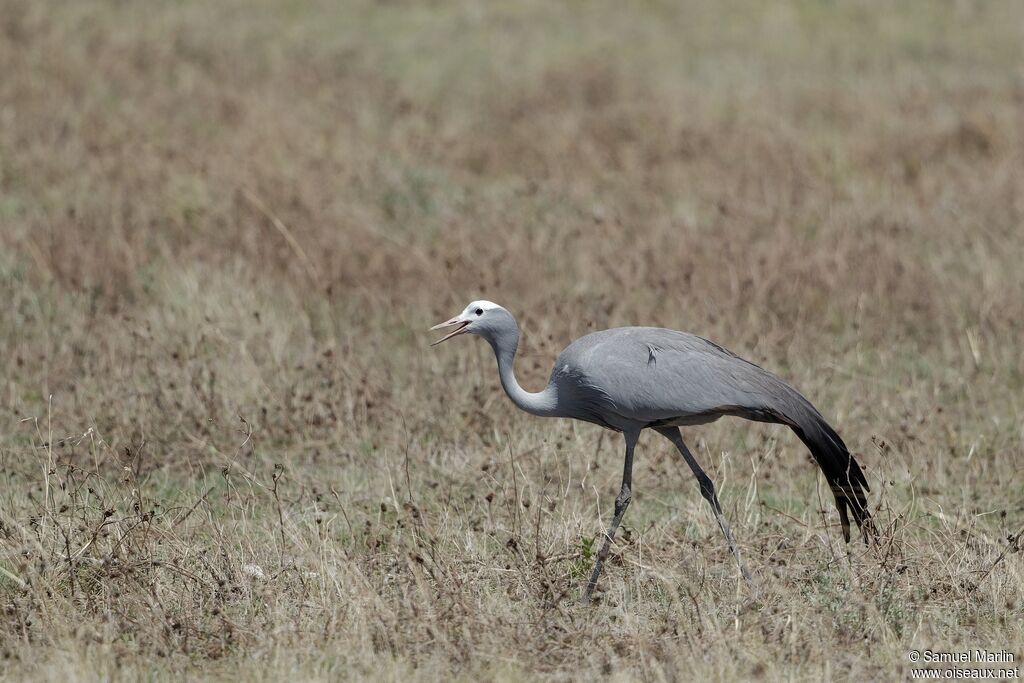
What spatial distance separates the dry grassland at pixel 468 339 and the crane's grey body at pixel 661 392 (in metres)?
0.31

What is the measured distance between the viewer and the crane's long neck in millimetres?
5645

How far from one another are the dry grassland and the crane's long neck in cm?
40

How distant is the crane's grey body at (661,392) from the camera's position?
5.47m

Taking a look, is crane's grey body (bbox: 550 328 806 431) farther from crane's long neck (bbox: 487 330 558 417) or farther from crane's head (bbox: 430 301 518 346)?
crane's head (bbox: 430 301 518 346)

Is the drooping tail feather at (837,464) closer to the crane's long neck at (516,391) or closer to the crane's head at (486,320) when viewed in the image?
the crane's long neck at (516,391)

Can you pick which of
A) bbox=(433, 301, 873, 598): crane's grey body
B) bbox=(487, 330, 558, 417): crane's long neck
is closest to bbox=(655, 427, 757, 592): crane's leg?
bbox=(433, 301, 873, 598): crane's grey body

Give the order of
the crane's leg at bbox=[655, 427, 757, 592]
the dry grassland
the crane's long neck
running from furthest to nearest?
the crane's long neck, the crane's leg at bbox=[655, 427, 757, 592], the dry grassland

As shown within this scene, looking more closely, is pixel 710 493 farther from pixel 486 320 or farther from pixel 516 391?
pixel 486 320

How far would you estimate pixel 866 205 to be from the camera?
11461mm

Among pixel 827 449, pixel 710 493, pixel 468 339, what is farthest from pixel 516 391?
pixel 468 339

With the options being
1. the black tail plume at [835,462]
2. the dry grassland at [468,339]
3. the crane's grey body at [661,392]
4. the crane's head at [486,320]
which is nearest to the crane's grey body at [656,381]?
the crane's grey body at [661,392]

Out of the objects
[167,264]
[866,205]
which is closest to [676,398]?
[167,264]

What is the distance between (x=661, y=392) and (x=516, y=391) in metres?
0.60

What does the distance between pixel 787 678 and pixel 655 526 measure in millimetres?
1530
